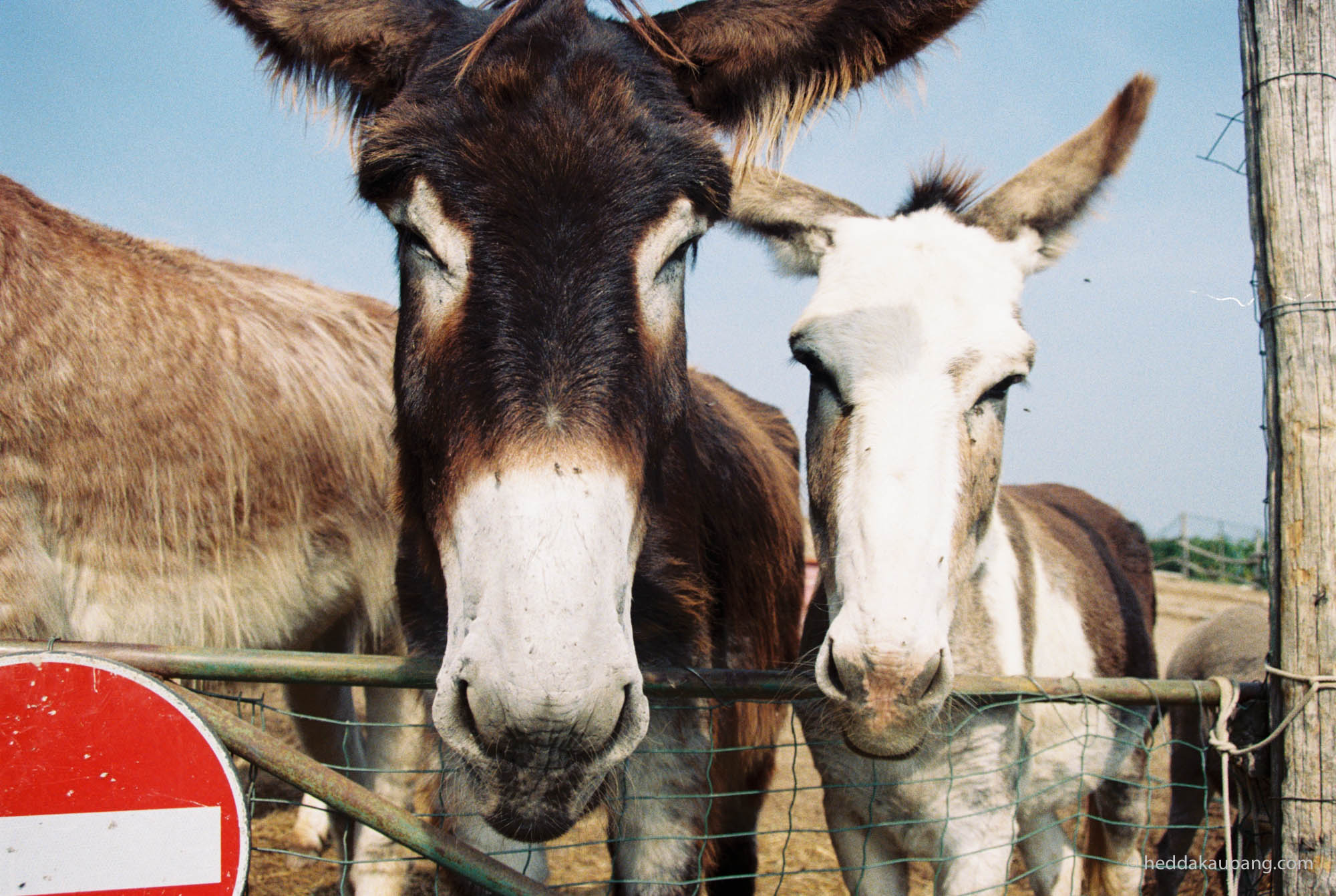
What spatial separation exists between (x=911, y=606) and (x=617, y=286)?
0.94 metres

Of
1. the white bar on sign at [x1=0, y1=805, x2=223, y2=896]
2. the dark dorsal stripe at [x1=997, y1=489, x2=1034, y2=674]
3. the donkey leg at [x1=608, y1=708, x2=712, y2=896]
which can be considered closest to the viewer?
the white bar on sign at [x1=0, y1=805, x2=223, y2=896]

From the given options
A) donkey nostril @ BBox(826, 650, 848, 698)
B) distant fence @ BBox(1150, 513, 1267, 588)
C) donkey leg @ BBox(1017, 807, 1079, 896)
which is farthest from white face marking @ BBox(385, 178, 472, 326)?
distant fence @ BBox(1150, 513, 1267, 588)

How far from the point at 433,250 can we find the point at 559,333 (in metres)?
0.38

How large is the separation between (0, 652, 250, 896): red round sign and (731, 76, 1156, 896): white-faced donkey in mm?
1206

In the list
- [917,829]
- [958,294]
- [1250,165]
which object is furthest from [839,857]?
[1250,165]

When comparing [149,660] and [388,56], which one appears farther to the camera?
[388,56]

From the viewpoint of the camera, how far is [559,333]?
162cm

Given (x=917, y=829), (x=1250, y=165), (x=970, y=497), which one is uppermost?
(x=1250, y=165)

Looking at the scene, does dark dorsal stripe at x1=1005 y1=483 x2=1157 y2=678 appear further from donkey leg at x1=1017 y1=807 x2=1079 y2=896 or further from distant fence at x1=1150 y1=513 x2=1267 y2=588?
distant fence at x1=1150 y1=513 x2=1267 y2=588

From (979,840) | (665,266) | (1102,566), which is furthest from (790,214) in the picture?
(1102,566)

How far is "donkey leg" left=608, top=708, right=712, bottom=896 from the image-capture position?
2.40 m

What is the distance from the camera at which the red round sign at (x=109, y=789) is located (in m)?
1.40

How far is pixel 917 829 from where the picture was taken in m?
2.54

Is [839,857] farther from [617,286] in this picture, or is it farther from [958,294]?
[617,286]
